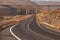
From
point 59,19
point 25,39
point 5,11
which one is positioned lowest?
point 5,11

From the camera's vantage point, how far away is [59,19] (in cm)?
7556

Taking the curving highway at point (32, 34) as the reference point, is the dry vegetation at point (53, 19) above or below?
below

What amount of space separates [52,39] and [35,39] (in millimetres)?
2433

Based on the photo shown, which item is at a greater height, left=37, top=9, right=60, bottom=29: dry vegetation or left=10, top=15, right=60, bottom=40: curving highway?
left=10, top=15, right=60, bottom=40: curving highway

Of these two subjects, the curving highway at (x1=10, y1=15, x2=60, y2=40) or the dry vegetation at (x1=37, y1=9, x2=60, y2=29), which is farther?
the dry vegetation at (x1=37, y1=9, x2=60, y2=29)

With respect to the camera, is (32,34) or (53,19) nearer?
(32,34)

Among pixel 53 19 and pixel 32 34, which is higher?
pixel 32 34

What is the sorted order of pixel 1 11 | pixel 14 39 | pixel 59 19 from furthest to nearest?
pixel 1 11
pixel 59 19
pixel 14 39

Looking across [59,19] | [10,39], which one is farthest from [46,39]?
[59,19]

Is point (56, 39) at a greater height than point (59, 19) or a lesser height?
greater

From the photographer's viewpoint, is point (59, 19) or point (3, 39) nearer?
point (3, 39)

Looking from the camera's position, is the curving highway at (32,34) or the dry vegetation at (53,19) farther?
the dry vegetation at (53,19)

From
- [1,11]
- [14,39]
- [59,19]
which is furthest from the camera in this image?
[1,11]

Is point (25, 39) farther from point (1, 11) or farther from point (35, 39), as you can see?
point (1, 11)
